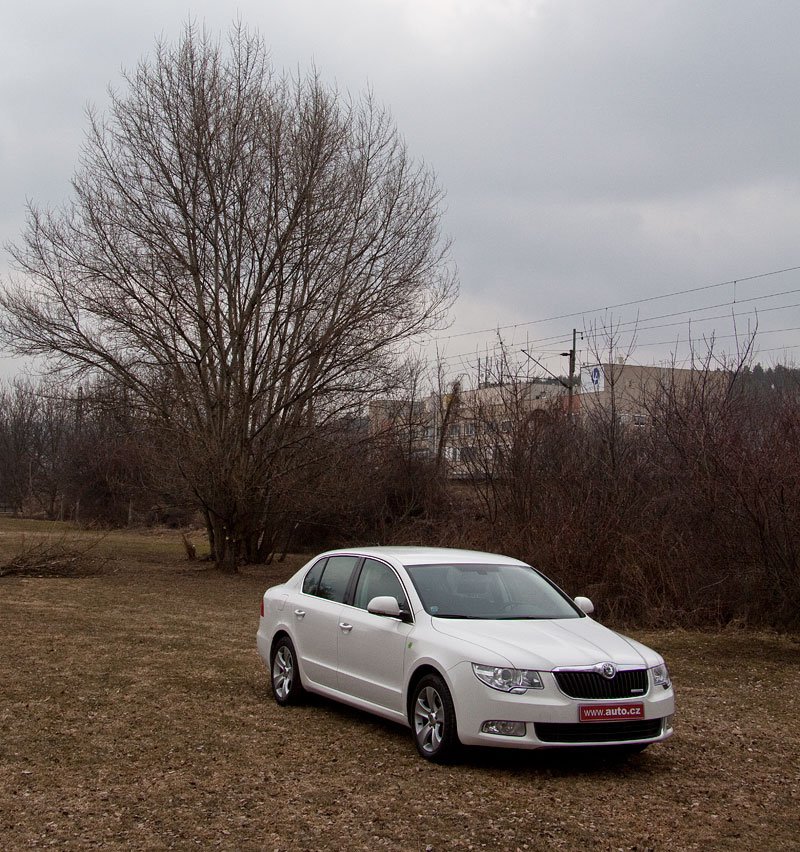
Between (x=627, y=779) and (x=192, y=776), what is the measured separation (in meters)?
3.00

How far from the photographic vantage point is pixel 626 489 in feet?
60.6

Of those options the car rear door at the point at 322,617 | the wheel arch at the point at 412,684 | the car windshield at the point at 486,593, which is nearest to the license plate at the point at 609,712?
the wheel arch at the point at 412,684

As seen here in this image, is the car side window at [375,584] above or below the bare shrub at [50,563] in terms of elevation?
above

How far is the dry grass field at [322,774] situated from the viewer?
5965mm

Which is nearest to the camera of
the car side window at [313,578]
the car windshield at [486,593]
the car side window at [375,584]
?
the car windshield at [486,593]

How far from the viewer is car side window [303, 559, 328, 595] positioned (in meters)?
9.79

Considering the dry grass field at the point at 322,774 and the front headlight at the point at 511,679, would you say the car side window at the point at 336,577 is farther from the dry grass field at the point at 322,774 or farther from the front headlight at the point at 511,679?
the front headlight at the point at 511,679

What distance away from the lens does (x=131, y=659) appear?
40.8ft

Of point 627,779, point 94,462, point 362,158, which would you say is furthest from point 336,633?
point 94,462

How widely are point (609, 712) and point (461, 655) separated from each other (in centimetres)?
108

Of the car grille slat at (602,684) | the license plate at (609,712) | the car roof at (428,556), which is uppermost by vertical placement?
the car roof at (428,556)

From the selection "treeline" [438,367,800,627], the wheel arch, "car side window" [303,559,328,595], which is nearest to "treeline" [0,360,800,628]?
"treeline" [438,367,800,627]

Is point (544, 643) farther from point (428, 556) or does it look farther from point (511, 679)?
point (428, 556)

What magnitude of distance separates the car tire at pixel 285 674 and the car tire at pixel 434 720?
2.07 meters
